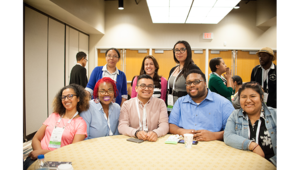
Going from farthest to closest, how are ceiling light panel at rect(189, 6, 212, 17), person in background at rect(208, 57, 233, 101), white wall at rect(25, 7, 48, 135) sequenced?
ceiling light panel at rect(189, 6, 212, 17) < white wall at rect(25, 7, 48, 135) < person in background at rect(208, 57, 233, 101)

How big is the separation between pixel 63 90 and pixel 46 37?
2638 mm

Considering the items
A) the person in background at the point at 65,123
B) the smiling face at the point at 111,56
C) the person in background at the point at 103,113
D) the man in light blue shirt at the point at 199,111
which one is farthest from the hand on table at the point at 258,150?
the smiling face at the point at 111,56

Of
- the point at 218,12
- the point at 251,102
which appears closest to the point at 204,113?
the point at 251,102

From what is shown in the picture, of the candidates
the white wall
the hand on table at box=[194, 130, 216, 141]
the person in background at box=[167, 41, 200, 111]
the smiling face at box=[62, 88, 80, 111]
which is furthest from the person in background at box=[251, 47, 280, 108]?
the white wall

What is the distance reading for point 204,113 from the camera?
187 cm

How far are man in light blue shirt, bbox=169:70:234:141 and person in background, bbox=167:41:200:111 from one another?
1.14 feet

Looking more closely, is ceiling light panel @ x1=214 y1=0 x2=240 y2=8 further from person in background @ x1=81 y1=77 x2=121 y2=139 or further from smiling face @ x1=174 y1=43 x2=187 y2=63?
person in background @ x1=81 y1=77 x2=121 y2=139

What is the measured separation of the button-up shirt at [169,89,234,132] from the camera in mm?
1838

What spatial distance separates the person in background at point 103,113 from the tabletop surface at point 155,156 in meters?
0.30

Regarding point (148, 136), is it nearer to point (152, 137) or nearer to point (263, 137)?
point (152, 137)

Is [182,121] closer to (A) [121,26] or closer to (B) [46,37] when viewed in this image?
(B) [46,37]

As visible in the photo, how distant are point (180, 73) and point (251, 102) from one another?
1009mm

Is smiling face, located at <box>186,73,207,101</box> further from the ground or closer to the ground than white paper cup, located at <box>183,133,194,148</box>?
further from the ground
